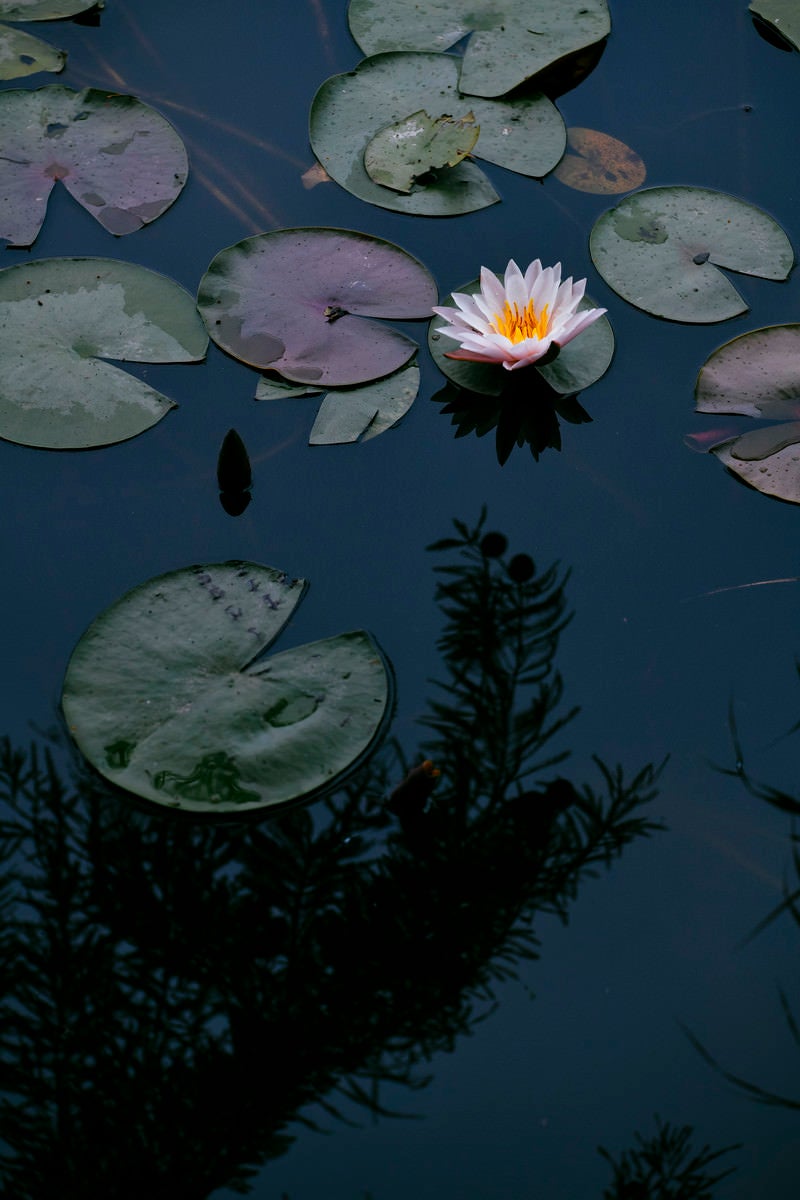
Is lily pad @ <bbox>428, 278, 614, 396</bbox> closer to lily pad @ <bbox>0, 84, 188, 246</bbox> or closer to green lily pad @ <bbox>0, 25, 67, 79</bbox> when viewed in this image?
lily pad @ <bbox>0, 84, 188, 246</bbox>

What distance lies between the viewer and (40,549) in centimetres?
246

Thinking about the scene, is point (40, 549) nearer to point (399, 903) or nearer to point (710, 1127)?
point (399, 903)

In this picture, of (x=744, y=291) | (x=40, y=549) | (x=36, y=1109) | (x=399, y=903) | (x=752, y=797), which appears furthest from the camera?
(x=744, y=291)

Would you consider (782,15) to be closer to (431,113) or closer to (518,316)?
(431,113)

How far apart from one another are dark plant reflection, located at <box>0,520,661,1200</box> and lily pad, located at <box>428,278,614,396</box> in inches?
32.7

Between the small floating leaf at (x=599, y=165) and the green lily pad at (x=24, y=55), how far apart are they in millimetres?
1669

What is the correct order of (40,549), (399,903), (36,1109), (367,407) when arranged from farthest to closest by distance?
(367,407) < (40,549) < (399,903) < (36,1109)

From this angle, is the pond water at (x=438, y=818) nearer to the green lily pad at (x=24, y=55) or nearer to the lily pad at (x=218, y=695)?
the lily pad at (x=218, y=695)

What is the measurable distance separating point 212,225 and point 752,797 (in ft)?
7.01

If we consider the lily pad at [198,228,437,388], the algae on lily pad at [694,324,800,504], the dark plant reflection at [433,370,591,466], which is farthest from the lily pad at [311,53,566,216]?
the algae on lily pad at [694,324,800,504]

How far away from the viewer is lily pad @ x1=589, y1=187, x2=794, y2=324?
290cm

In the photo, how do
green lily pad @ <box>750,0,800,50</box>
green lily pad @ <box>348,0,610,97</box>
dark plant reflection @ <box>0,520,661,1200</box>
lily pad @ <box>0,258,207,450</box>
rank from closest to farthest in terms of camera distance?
dark plant reflection @ <box>0,520,661,1200</box> < lily pad @ <box>0,258,207,450</box> < green lily pad @ <box>348,0,610,97</box> < green lily pad @ <box>750,0,800,50</box>

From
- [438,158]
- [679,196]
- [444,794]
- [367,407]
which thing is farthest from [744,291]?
[444,794]

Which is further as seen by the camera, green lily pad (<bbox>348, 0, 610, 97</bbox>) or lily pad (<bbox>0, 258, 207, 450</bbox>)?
green lily pad (<bbox>348, 0, 610, 97</bbox>)
